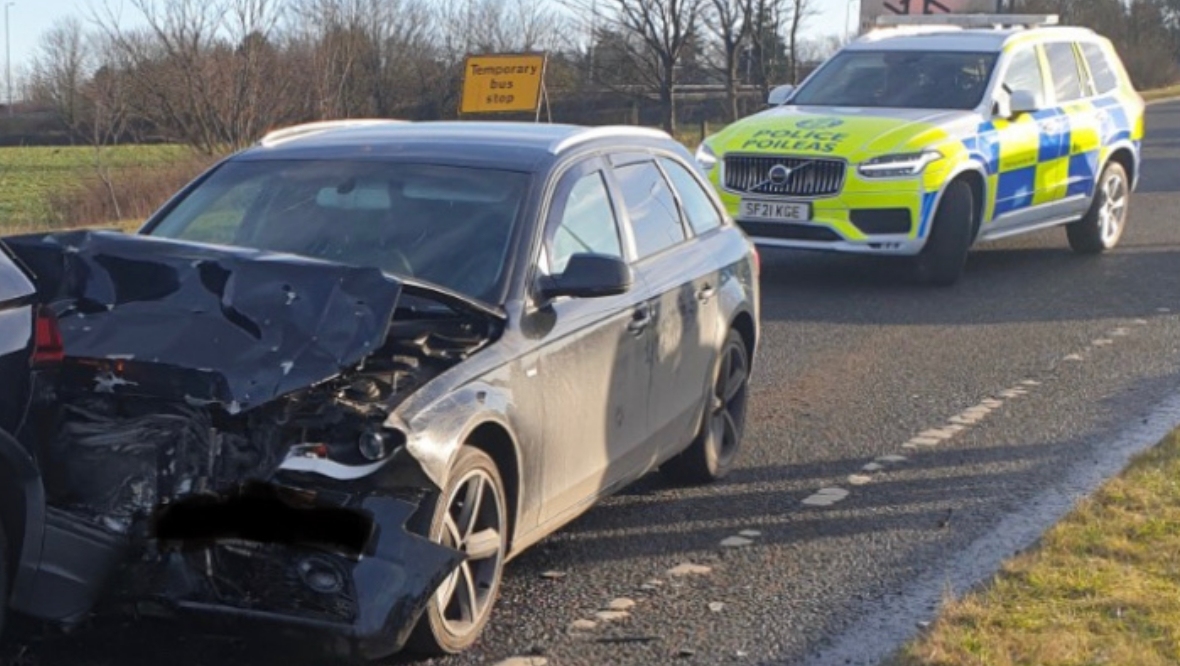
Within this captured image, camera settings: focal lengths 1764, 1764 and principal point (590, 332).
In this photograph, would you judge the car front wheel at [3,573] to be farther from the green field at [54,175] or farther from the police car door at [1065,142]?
the green field at [54,175]

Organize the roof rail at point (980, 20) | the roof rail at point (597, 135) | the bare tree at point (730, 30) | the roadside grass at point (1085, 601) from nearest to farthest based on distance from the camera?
the roadside grass at point (1085, 601), the roof rail at point (597, 135), the roof rail at point (980, 20), the bare tree at point (730, 30)

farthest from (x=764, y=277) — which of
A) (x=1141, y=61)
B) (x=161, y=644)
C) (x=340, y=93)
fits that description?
(x=1141, y=61)

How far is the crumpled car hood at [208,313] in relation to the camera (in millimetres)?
4680

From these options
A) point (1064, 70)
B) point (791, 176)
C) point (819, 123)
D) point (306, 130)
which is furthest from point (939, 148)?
point (306, 130)

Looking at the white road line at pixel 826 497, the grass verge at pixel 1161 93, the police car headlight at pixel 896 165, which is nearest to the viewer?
the white road line at pixel 826 497

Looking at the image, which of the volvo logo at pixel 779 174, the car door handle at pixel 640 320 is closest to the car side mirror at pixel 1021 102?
the volvo logo at pixel 779 174

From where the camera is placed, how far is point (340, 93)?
83.7ft

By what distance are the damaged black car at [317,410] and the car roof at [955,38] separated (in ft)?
31.1

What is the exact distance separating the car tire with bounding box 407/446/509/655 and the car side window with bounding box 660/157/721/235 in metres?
2.28

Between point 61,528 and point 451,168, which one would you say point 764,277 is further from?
point 61,528

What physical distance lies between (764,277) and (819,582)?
26.7ft

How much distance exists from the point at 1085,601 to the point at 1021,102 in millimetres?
8896

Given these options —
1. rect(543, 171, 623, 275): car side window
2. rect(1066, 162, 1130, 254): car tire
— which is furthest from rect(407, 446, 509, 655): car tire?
rect(1066, 162, 1130, 254): car tire

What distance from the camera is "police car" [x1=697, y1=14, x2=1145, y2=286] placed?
13023mm
